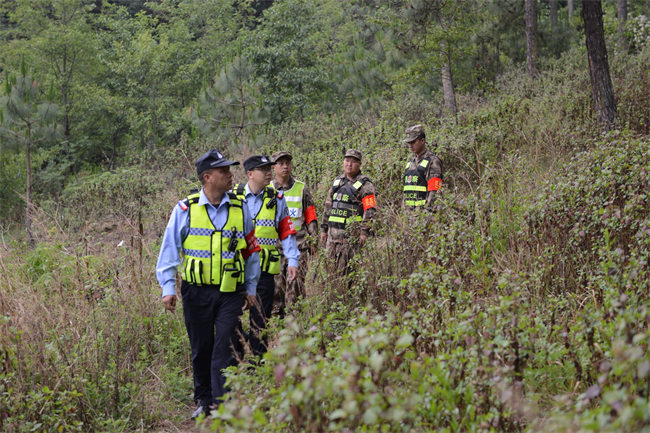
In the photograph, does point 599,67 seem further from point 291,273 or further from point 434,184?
point 291,273

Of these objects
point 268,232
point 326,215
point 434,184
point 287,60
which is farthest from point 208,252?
point 287,60

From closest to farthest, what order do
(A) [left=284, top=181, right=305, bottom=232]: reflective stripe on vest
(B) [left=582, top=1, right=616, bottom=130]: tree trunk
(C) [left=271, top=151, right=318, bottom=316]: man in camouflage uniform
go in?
(C) [left=271, top=151, right=318, bottom=316]: man in camouflage uniform, (A) [left=284, top=181, right=305, bottom=232]: reflective stripe on vest, (B) [left=582, top=1, right=616, bottom=130]: tree trunk

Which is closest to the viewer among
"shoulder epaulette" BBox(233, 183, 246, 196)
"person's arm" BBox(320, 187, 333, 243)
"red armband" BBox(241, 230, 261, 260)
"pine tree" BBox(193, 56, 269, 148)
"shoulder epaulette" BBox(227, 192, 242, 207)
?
"shoulder epaulette" BBox(227, 192, 242, 207)

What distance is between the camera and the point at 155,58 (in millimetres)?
28031

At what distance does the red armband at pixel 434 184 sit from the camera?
6844mm

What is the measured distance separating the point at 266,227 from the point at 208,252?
1034 mm

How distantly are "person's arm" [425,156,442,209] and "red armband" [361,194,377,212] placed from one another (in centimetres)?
60

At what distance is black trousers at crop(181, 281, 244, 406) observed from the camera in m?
4.86

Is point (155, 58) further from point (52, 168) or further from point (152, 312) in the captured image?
point (152, 312)

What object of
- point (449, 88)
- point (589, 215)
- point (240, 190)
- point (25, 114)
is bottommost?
point (589, 215)

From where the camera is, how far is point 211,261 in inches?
189

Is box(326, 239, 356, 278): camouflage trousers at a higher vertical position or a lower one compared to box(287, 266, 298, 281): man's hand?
lower

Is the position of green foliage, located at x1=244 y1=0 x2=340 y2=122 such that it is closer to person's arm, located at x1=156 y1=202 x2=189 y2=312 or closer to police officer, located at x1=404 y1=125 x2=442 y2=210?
police officer, located at x1=404 y1=125 x2=442 y2=210

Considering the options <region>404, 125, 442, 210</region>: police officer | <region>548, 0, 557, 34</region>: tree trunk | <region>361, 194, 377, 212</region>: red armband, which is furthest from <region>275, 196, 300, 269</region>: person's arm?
<region>548, 0, 557, 34</region>: tree trunk
